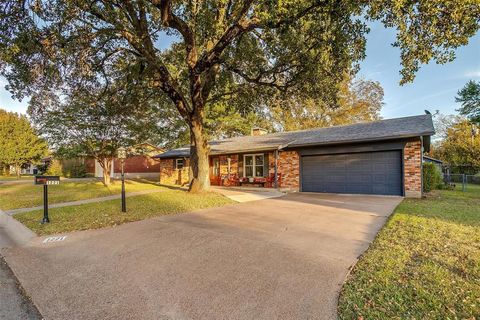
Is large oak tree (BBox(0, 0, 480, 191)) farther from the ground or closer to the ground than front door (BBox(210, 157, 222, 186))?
farther from the ground

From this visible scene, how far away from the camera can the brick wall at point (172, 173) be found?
2066cm

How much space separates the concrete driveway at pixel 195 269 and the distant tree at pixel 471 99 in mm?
25798

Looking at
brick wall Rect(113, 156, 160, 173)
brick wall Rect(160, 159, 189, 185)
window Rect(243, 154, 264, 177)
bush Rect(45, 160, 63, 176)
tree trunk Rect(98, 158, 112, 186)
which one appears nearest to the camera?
window Rect(243, 154, 264, 177)

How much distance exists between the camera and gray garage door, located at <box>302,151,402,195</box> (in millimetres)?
11867

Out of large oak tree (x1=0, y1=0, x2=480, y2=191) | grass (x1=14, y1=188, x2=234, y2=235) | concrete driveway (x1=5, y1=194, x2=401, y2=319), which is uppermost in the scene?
large oak tree (x1=0, y1=0, x2=480, y2=191)

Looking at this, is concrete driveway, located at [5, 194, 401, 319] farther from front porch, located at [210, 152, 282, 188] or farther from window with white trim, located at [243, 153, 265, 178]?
window with white trim, located at [243, 153, 265, 178]

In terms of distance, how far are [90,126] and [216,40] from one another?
10969 mm

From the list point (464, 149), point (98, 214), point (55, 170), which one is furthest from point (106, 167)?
point (464, 149)

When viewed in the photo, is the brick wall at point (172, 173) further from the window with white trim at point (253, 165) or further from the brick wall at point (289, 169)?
the brick wall at point (289, 169)

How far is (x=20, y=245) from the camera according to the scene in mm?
5090

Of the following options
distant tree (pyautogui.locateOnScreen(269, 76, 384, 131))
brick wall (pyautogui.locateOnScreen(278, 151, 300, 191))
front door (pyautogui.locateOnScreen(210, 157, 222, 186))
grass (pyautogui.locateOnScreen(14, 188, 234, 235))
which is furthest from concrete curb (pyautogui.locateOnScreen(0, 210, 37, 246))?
distant tree (pyautogui.locateOnScreen(269, 76, 384, 131))

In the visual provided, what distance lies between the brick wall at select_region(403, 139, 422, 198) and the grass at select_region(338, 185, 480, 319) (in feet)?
20.4

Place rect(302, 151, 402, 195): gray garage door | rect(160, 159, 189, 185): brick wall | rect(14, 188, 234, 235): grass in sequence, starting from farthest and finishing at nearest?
1. rect(160, 159, 189, 185): brick wall
2. rect(302, 151, 402, 195): gray garage door
3. rect(14, 188, 234, 235): grass

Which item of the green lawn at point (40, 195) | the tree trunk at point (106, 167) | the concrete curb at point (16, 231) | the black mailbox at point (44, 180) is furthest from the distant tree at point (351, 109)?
the concrete curb at point (16, 231)
